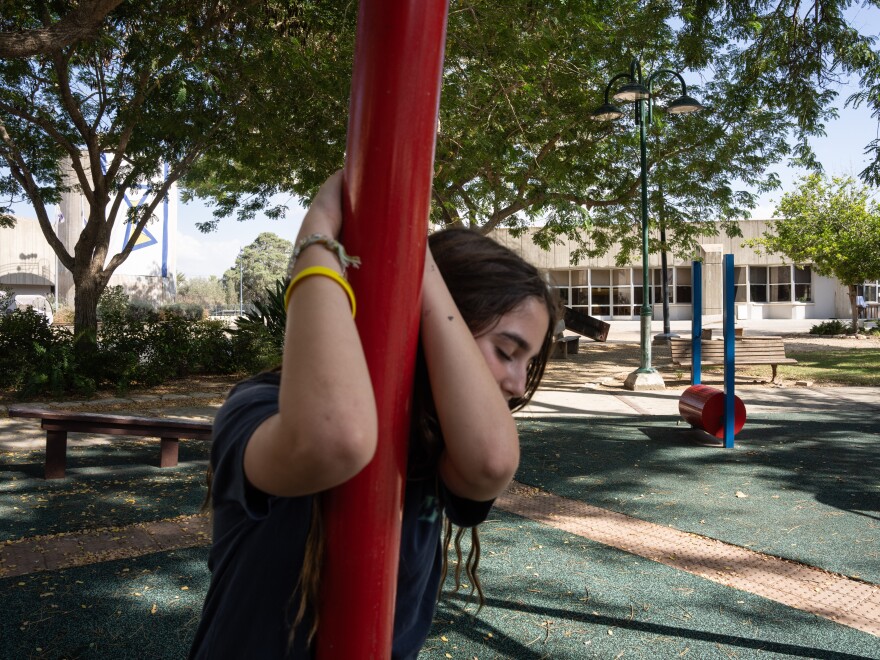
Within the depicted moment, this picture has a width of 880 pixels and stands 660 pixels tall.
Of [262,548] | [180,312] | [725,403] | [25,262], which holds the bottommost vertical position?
[725,403]

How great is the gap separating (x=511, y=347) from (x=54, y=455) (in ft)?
20.9

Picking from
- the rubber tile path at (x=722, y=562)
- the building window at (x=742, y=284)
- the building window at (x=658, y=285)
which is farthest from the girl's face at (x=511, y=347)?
the building window at (x=742, y=284)

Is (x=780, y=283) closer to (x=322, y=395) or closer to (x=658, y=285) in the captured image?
(x=658, y=285)

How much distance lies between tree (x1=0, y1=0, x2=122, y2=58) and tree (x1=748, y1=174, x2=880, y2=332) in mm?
27758

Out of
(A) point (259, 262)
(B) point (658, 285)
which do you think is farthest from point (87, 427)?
(A) point (259, 262)

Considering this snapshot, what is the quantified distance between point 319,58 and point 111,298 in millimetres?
13976

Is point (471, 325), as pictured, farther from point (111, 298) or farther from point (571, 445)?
point (111, 298)

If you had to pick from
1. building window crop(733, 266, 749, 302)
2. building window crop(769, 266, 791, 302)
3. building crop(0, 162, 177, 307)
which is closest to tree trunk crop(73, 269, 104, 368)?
building crop(0, 162, 177, 307)

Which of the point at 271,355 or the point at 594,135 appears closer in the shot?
the point at 271,355

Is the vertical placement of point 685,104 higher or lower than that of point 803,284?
lower

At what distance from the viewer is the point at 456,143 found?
1262 cm

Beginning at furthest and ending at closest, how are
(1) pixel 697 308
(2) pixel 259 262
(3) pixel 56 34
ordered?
(2) pixel 259 262
(1) pixel 697 308
(3) pixel 56 34

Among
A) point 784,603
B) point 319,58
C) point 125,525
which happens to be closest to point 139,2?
point 319,58

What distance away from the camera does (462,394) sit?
0.90m
